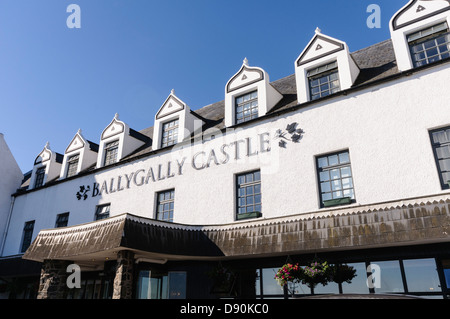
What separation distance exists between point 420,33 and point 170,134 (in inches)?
440

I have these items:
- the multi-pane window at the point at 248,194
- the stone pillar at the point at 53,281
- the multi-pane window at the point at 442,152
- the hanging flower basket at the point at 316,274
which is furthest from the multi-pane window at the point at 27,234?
the multi-pane window at the point at 442,152

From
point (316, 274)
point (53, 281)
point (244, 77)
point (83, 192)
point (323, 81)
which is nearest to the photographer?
point (316, 274)

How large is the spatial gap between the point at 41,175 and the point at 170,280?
1392 cm

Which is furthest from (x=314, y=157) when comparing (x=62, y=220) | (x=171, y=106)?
(x=62, y=220)

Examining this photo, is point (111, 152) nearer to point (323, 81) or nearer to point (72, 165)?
point (72, 165)

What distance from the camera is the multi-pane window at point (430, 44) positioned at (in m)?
11.2

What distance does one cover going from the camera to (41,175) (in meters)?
22.2

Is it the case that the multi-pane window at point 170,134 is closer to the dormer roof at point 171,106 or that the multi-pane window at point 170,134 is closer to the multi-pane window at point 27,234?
the dormer roof at point 171,106

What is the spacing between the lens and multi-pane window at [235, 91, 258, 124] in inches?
576

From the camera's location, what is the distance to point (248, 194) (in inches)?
517

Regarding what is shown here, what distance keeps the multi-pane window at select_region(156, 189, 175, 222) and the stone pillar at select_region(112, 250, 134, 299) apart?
3798 millimetres

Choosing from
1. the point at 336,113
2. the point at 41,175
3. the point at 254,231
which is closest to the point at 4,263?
the point at 41,175
